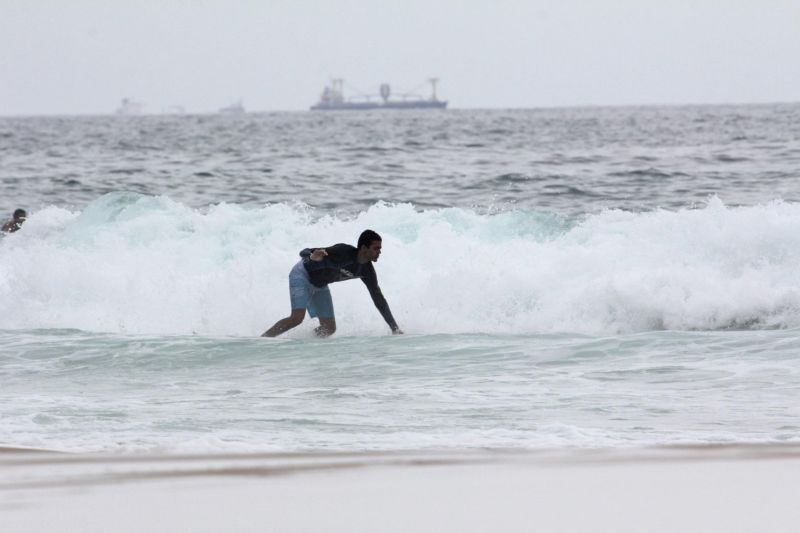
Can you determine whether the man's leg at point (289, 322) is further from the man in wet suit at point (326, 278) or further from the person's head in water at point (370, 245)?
the person's head in water at point (370, 245)

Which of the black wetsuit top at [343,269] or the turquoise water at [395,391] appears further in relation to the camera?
the black wetsuit top at [343,269]

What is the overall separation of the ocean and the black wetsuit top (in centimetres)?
49

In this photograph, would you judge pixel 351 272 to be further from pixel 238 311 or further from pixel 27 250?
pixel 27 250

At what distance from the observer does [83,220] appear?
18.0 metres

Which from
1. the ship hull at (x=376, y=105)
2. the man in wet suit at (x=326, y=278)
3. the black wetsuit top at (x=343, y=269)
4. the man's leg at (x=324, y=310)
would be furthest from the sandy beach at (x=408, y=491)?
the ship hull at (x=376, y=105)

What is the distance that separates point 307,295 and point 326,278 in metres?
0.24

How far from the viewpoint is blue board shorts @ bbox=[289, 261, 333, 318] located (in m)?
10.3

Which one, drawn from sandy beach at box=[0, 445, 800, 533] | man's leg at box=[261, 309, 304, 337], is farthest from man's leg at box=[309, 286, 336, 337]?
sandy beach at box=[0, 445, 800, 533]

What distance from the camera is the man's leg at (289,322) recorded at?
10344 millimetres

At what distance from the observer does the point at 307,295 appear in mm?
10375

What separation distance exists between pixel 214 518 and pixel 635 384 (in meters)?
4.45

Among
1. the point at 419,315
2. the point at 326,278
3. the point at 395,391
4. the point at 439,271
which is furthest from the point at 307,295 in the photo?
the point at 439,271

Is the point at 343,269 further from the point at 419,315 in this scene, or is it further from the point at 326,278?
the point at 419,315

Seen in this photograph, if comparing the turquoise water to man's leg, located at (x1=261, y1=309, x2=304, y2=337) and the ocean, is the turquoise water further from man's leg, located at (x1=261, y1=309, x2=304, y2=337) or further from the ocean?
man's leg, located at (x1=261, y1=309, x2=304, y2=337)
